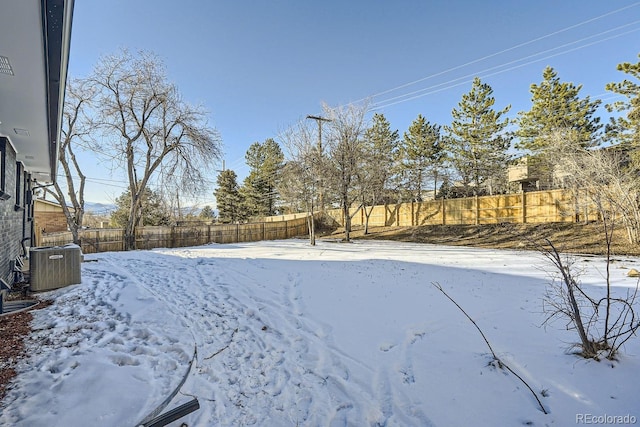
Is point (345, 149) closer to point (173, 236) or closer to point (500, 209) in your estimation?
point (500, 209)

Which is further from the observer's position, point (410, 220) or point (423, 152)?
point (423, 152)

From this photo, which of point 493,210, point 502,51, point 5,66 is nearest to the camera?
point 5,66

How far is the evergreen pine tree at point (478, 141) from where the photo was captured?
71.3ft

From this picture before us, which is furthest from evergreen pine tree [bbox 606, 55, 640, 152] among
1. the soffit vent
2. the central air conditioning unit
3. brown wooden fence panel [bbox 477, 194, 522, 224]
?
the central air conditioning unit

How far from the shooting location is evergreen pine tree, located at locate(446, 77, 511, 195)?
71.3 ft

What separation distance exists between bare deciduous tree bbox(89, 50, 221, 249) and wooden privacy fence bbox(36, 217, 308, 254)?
683mm

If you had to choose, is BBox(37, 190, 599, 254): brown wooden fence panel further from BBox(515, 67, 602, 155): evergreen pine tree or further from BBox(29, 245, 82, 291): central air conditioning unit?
BBox(29, 245, 82, 291): central air conditioning unit

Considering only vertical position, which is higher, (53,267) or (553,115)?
(553,115)

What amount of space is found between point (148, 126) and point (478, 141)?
22.1 meters

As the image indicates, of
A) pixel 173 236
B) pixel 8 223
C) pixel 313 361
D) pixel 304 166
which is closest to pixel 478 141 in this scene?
pixel 304 166

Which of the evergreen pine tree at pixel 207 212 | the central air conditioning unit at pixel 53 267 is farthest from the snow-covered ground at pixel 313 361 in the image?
the evergreen pine tree at pixel 207 212

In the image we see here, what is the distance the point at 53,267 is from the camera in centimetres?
513

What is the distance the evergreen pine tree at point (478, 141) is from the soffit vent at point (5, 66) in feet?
80.5

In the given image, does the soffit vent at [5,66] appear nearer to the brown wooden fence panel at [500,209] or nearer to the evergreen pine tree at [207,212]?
the brown wooden fence panel at [500,209]
